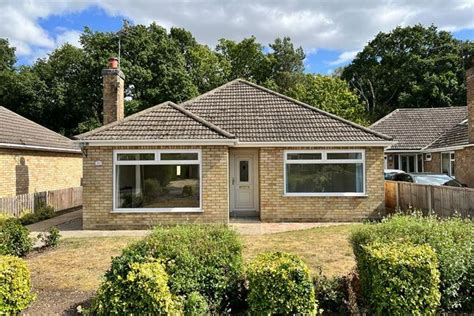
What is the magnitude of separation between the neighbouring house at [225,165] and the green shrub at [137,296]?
24.9ft

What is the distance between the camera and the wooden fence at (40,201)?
1366 centimetres

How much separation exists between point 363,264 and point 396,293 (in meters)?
0.58

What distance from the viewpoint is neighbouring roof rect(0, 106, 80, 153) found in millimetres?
15927

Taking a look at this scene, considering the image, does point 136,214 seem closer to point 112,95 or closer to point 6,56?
point 112,95

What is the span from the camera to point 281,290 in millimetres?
4559

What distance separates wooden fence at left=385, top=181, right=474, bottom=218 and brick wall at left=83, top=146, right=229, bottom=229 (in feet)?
22.1

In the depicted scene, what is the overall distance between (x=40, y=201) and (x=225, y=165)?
848 cm

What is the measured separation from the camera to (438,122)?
84.7 feet

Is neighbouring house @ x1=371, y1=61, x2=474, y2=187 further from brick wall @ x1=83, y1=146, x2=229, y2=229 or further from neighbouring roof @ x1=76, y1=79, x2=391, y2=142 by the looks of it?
brick wall @ x1=83, y1=146, x2=229, y2=229

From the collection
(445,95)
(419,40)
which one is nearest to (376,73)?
(419,40)

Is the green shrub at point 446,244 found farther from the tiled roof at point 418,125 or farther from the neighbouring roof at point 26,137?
the tiled roof at point 418,125

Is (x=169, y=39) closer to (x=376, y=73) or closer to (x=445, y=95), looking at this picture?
(x=376, y=73)

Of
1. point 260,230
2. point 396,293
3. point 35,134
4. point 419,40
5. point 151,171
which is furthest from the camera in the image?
point 419,40

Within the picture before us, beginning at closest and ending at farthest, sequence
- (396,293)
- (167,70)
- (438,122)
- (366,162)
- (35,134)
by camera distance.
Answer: (396,293) → (366,162) → (35,134) → (438,122) → (167,70)
